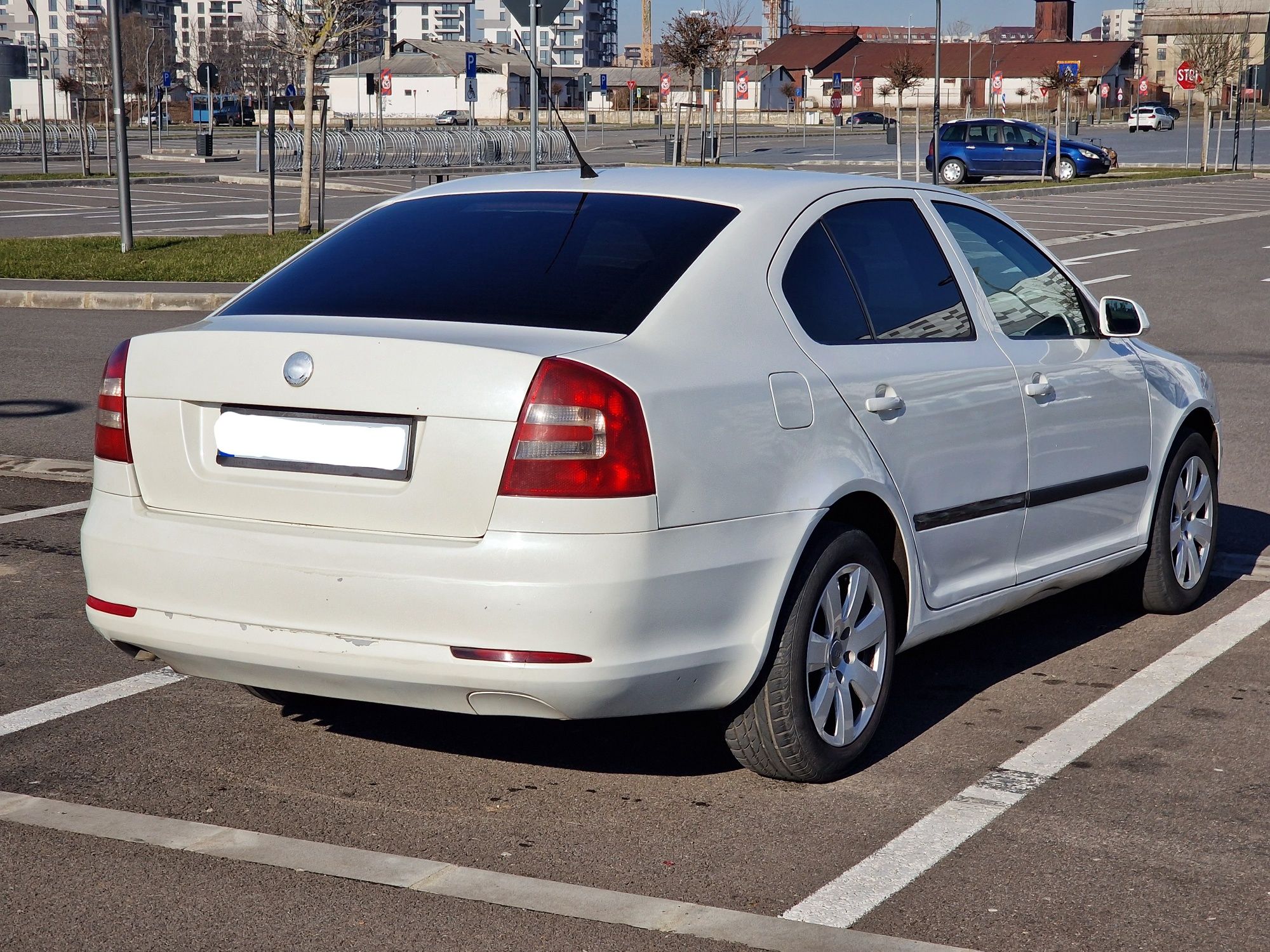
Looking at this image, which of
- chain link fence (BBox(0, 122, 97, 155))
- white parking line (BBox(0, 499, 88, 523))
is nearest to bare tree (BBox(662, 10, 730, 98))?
chain link fence (BBox(0, 122, 97, 155))

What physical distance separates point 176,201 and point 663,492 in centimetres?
3141

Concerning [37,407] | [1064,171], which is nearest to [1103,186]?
[1064,171]

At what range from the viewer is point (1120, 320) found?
5.32 m

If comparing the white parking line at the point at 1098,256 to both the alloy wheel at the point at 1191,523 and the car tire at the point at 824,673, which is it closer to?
the alloy wheel at the point at 1191,523

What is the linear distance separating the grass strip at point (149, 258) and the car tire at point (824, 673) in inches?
521

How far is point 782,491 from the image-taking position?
3863mm

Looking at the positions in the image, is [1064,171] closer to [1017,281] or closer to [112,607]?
[1017,281]

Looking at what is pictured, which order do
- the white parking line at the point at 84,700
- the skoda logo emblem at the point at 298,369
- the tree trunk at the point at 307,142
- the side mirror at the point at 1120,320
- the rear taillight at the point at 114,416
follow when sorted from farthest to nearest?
the tree trunk at the point at 307,142 → the side mirror at the point at 1120,320 → the white parking line at the point at 84,700 → the rear taillight at the point at 114,416 → the skoda logo emblem at the point at 298,369

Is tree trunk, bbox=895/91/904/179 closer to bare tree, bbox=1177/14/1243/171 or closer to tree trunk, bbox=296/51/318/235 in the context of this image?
tree trunk, bbox=296/51/318/235

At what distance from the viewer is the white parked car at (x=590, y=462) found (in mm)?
3557

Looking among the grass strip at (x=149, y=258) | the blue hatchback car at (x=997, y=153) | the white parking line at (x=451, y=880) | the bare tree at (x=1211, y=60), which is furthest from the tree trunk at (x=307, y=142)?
the bare tree at (x=1211, y=60)

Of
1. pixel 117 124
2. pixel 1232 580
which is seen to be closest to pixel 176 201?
pixel 117 124

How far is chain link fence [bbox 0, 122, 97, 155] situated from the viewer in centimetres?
5434

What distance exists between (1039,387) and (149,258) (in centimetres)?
1585
